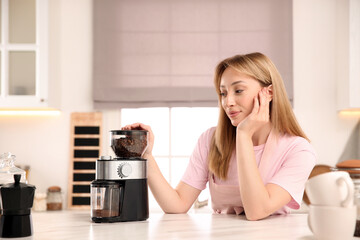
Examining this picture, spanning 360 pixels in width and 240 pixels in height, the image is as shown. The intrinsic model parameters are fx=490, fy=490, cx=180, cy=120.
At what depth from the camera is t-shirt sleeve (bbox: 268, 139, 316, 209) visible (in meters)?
1.78

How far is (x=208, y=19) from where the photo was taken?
3674 mm

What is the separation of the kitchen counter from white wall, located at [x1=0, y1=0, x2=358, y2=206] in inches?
78.9

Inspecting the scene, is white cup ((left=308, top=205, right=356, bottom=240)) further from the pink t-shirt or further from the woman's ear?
the woman's ear

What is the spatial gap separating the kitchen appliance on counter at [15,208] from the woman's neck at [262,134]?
1.07 metres

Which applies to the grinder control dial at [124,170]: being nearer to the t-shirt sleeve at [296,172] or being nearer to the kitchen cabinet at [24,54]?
the t-shirt sleeve at [296,172]

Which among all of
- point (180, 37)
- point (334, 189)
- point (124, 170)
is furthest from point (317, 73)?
point (334, 189)

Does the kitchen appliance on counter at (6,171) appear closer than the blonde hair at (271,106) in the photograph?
Yes

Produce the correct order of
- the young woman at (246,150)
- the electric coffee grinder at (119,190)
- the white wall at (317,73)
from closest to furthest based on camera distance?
the electric coffee grinder at (119,190), the young woman at (246,150), the white wall at (317,73)

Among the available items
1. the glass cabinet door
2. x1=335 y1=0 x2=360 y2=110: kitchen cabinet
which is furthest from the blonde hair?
the glass cabinet door

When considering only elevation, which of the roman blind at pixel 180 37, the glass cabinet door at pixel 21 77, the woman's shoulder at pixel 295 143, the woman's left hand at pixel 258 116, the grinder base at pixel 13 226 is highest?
the roman blind at pixel 180 37

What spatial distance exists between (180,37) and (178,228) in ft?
7.93

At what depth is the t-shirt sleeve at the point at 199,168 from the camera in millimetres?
2086

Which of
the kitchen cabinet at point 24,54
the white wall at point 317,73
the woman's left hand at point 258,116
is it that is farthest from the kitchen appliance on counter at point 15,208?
the white wall at point 317,73

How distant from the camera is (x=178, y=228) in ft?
4.71
